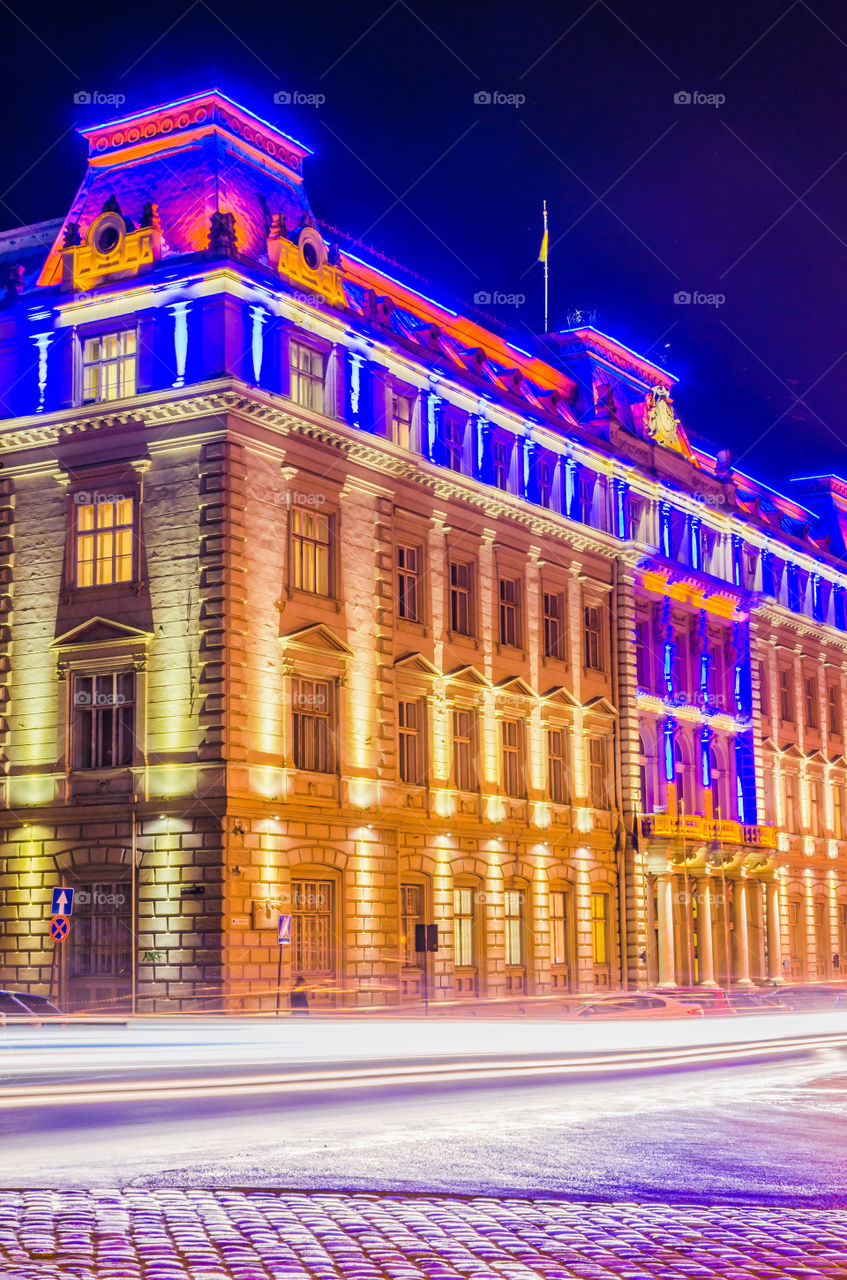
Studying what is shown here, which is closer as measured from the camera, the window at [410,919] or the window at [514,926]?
the window at [410,919]

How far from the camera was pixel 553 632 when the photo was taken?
54562mm

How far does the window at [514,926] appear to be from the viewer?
50469 millimetres

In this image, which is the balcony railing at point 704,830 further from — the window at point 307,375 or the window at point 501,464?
the window at point 307,375

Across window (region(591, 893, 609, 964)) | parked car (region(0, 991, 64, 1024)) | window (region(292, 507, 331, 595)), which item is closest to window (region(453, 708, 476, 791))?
window (region(292, 507, 331, 595))

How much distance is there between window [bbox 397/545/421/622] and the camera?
152 ft

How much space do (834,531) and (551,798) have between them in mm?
35399

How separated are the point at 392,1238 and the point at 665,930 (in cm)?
4875

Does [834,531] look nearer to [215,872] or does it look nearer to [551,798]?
[551,798]

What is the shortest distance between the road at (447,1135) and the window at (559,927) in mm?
29432

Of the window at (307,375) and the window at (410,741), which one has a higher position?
the window at (307,375)

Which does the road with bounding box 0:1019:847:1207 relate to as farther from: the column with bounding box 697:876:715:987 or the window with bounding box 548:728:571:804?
the column with bounding box 697:876:715:987

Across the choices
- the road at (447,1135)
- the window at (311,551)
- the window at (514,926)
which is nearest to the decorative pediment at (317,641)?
the window at (311,551)

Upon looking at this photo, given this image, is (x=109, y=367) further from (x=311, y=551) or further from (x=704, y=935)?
(x=704, y=935)

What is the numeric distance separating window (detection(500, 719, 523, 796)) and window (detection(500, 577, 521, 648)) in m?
2.70
